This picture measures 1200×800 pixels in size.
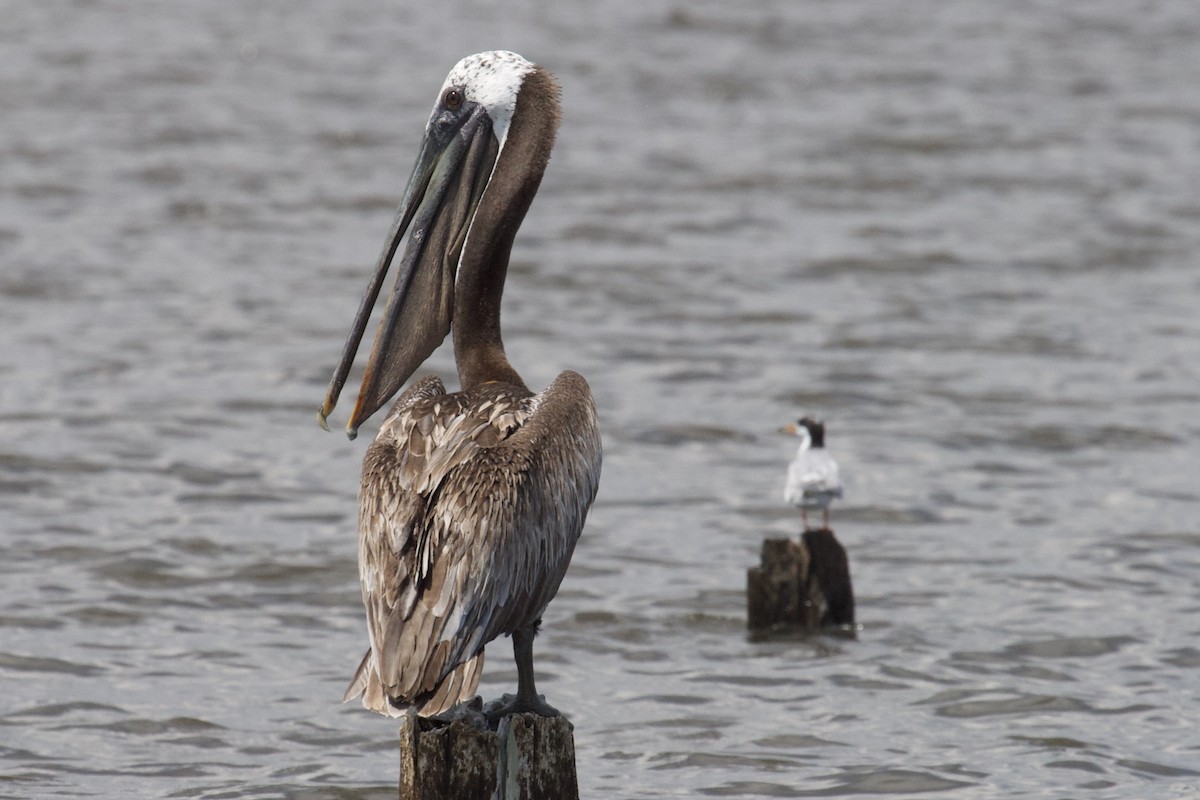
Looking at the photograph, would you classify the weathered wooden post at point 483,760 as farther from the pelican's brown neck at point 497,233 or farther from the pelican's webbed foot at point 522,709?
the pelican's brown neck at point 497,233

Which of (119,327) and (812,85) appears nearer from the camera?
(119,327)

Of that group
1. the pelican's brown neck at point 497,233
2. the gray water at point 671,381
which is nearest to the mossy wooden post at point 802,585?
the gray water at point 671,381

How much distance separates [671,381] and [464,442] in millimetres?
6825

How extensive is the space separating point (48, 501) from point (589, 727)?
355 centimetres

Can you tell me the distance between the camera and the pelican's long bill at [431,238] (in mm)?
5598

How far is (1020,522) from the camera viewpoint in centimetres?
945

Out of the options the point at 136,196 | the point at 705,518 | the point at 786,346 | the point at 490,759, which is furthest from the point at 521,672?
the point at 136,196

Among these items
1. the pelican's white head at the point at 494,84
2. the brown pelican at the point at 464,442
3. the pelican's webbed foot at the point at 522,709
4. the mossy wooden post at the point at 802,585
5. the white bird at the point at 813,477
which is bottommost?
the mossy wooden post at the point at 802,585

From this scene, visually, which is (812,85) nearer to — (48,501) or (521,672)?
(48,501)

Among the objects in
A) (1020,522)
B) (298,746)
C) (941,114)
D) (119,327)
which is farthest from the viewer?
(941,114)

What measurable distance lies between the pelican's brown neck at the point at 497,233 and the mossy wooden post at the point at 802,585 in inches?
88.2

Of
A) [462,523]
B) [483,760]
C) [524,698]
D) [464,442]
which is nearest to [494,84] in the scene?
[464,442]

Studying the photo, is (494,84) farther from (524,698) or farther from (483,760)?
(483,760)

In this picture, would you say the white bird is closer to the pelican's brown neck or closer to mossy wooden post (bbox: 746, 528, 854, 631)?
mossy wooden post (bbox: 746, 528, 854, 631)
